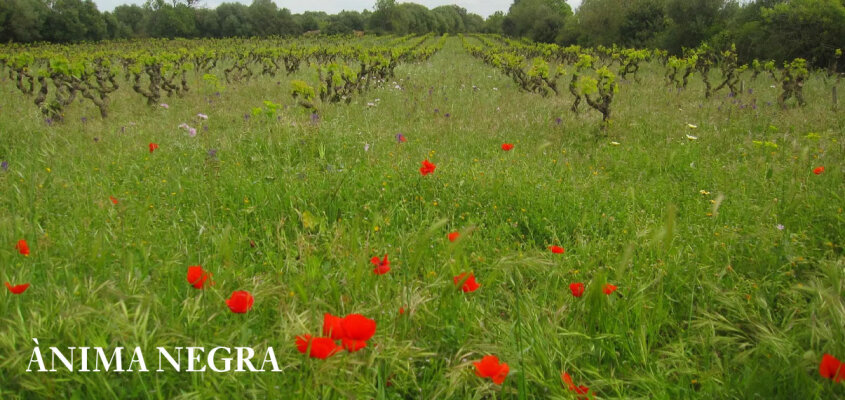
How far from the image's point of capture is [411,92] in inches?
453

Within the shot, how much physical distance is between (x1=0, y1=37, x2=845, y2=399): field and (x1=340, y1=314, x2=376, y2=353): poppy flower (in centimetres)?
14

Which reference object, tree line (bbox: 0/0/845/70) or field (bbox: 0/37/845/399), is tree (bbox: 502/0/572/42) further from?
field (bbox: 0/37/845/399)

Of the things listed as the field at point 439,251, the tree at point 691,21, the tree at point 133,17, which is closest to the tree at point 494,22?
the tree at point 133,17

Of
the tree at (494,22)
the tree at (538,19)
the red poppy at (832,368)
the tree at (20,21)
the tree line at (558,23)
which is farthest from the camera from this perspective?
the tree at (494,22)

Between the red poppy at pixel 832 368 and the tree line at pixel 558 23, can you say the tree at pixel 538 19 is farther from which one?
the red poppy at pixel 832 368

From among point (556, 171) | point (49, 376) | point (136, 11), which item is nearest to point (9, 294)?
point (49, 376)

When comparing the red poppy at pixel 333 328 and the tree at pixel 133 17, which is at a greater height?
the tree at pixel 133 17

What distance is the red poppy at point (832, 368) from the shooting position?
1256 millimetres

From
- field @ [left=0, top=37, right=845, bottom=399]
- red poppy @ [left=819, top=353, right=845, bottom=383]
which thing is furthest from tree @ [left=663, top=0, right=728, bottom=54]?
red poppy @ [left=819, top=353, right=845, bottom=383]

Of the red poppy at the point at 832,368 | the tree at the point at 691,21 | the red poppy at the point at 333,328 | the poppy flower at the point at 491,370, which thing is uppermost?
the tree at the point at 691,21

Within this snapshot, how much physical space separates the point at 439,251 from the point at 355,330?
1.71 metres

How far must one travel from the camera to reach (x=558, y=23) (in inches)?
2446

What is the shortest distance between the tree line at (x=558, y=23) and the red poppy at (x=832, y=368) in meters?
22.0

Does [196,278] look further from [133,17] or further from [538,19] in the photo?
[133,17]
